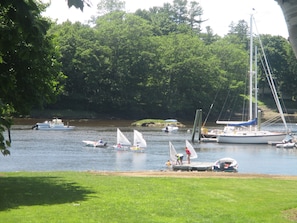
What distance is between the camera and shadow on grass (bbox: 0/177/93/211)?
14227 millimetres

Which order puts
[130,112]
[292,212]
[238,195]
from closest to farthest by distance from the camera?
[292,212] < [238,195] < [130,112]

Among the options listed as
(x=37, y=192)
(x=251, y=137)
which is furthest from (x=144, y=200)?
(x=251, y=137)

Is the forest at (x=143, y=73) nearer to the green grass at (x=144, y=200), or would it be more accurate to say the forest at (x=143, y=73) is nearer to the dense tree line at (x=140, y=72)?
the dense tree line at (x=140, y=72)

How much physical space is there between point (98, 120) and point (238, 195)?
262 ft

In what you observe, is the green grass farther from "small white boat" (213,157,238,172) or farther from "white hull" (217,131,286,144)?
"white hull" (217,131,286,144)

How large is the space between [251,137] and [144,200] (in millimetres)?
49255

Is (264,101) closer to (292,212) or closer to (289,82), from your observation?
(289,82)

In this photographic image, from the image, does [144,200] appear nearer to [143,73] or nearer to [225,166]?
[225,166]

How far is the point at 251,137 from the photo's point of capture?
62375mm

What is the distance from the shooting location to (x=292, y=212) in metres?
13.3

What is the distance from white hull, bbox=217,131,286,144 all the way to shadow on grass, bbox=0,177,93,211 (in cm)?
4560

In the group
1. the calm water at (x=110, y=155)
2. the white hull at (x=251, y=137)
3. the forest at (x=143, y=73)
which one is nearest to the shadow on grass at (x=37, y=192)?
the calm water at (x=110, y=155)

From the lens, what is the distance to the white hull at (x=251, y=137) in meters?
61.8

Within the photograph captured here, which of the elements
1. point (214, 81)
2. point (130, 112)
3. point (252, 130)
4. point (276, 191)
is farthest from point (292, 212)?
point (214, 81)
